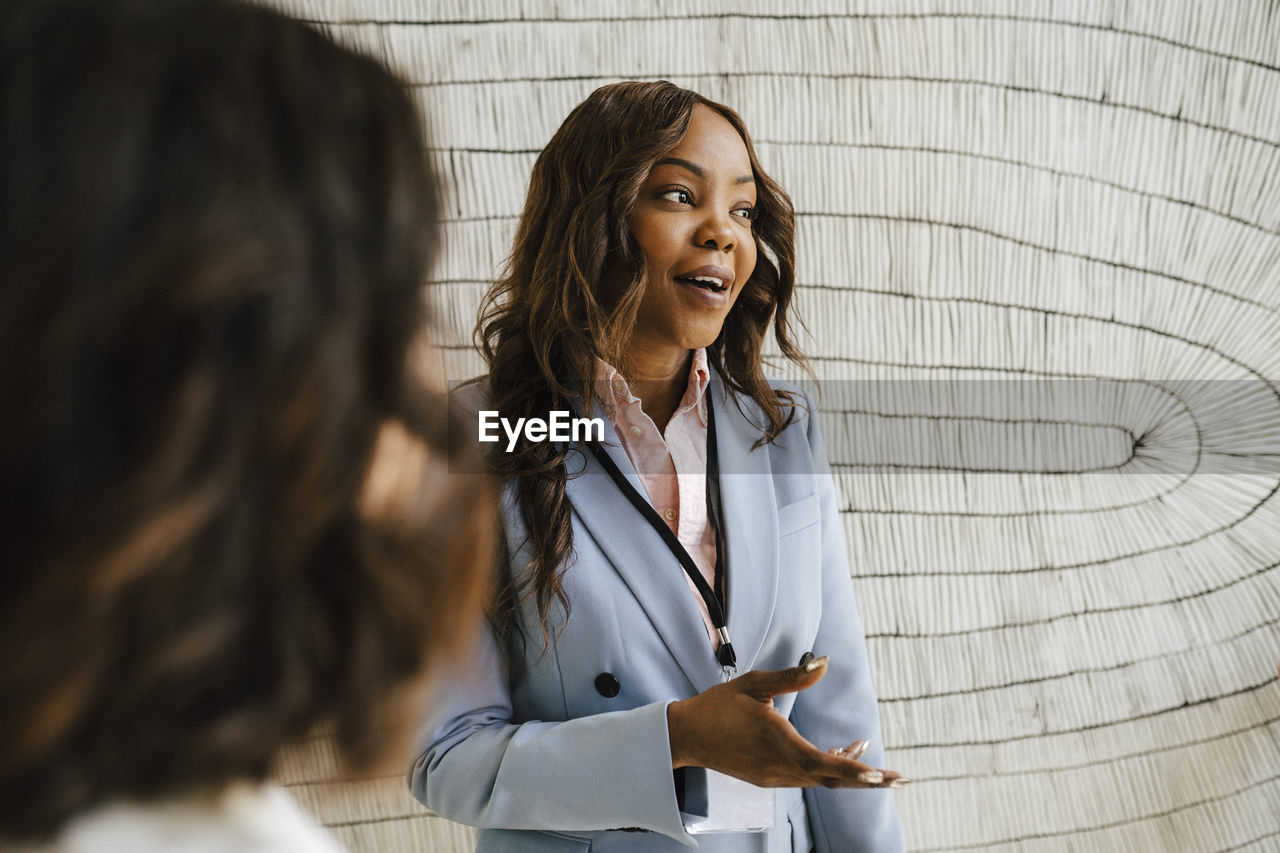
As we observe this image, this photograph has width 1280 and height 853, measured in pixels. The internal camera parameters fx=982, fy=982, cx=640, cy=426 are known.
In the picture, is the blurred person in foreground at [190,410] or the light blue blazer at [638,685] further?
the light blue blazer at [638,685]

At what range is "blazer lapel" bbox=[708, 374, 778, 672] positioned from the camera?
3.37 ft

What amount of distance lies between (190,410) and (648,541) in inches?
28.0

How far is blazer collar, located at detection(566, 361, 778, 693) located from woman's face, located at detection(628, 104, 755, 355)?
140mm

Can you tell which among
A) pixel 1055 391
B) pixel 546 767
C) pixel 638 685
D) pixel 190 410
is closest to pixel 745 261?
pixel 638 685

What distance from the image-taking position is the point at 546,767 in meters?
0.94

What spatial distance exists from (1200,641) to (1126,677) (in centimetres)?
13

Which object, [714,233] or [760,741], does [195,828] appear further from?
[714,233]

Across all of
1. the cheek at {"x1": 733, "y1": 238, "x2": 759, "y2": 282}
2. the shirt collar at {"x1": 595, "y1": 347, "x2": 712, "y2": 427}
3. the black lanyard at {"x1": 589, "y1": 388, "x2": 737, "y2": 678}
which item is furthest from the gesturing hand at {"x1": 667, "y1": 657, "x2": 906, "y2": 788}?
the cheek at {"x1": 733, "y1": 238, "x2": 759, "y2": 282}

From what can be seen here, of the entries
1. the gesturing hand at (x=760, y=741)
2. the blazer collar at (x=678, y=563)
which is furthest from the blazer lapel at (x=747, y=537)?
the gesturing hand at (x=760, y=741)

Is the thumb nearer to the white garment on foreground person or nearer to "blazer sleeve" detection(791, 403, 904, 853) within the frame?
"blazer sleeve" detection(791, 403, 904, 853)

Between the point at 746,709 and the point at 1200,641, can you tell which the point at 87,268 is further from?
the point at 1200,641

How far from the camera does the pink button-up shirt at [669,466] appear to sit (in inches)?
42.6

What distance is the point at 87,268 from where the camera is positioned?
331mm

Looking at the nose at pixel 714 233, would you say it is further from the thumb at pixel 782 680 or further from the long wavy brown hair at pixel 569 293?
the thumb at pixel 782 680
